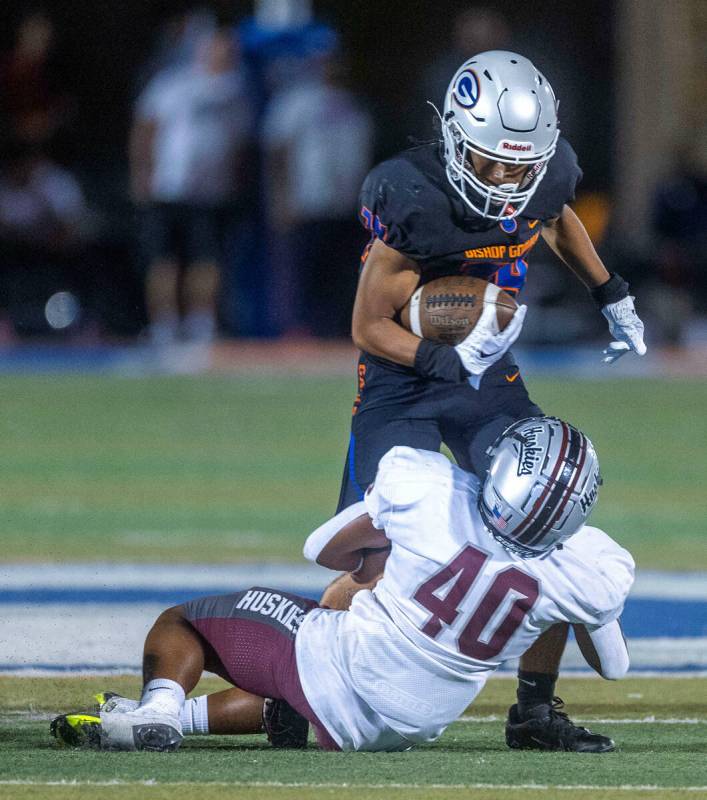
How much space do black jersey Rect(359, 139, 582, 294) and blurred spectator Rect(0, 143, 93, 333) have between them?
9.06 m

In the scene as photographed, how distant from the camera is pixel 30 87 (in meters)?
13.9

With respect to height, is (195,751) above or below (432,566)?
below

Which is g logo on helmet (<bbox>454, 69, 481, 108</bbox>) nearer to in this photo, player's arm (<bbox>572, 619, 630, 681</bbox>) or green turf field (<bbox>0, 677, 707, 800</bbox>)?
player's arm (<bbox>572, 619, 630, 681</bbox>)

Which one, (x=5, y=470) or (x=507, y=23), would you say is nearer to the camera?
(x=5, y=470)

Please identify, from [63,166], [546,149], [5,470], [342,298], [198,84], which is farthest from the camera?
[63,166]

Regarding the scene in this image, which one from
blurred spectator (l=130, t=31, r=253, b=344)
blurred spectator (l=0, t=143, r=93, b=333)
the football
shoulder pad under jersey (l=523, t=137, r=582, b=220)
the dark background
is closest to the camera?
the football

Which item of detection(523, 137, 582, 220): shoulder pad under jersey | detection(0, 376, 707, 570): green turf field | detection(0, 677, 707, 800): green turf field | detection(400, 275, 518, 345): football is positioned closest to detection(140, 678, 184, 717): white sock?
detection(0, 677, 707, 800): green turf field

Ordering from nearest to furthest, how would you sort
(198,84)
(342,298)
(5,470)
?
1. (5,470)
2. (198,84)
3. (342,298)

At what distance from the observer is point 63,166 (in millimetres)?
15148

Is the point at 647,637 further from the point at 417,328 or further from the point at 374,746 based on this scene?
the point at 374,746

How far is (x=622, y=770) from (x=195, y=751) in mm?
933

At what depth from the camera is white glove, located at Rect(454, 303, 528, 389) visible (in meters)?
4.57

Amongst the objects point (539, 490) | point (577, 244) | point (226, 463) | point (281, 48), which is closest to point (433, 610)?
point (539, 490)

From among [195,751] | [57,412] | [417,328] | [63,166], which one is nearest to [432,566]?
[195,751]
